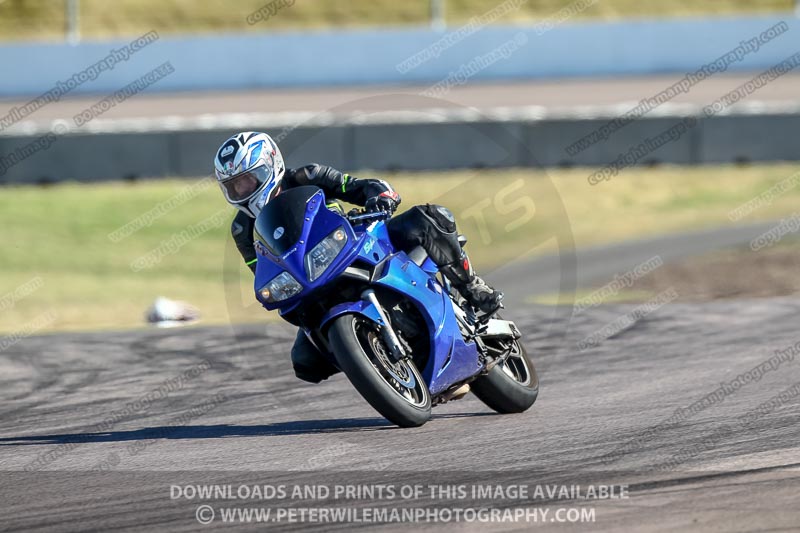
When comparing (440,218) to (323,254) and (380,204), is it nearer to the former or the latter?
(380,204)

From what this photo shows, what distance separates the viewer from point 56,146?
18953 mm

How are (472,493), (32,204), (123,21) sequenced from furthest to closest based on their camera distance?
(123,21) → (32,204) → (472,493)

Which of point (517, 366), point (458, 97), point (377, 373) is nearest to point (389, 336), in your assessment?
point (377, 373)

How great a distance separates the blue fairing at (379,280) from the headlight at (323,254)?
0.02 meters

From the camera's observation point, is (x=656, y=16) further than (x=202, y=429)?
Yes

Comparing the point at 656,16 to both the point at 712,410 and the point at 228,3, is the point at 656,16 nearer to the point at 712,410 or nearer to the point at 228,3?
the point at 228,3

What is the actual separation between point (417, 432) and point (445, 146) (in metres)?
13.0

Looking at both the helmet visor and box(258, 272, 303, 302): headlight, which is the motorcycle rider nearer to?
the helmet visor

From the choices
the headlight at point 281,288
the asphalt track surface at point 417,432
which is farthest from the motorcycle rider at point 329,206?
the asphalt track surface at point 417,432

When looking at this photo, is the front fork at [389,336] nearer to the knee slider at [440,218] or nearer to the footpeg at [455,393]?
the footpeg at [455,393]

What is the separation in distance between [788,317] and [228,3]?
70.1ft

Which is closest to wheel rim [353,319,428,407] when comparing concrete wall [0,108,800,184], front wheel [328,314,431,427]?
front wheel [328,314,431,427]

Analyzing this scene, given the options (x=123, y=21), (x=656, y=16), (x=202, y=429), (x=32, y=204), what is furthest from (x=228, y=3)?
(x=202, y=429)

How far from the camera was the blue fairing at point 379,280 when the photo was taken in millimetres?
6355
